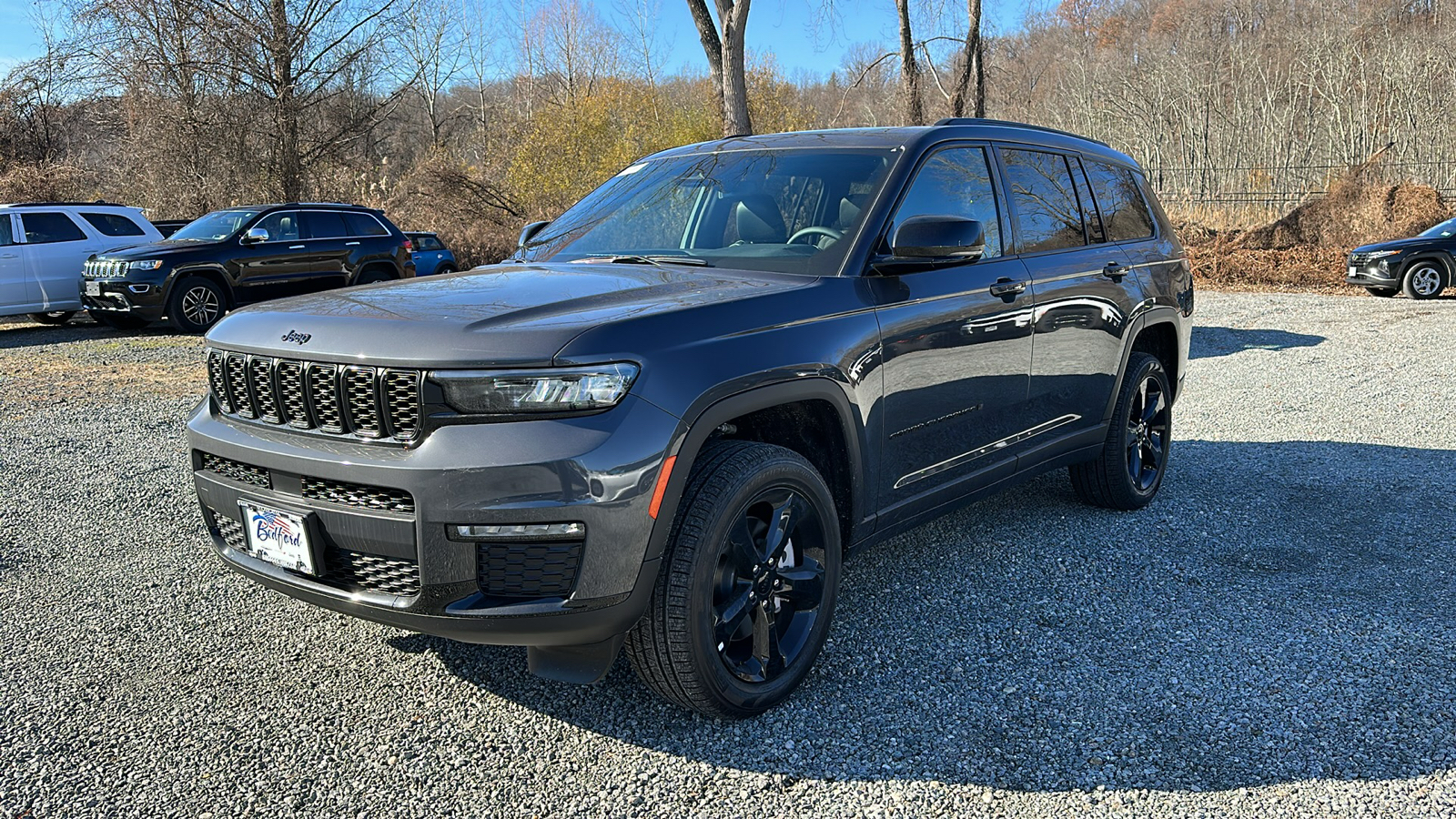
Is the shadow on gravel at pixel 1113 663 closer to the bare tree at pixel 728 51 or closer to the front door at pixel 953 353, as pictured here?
the front door at pixel 953 353

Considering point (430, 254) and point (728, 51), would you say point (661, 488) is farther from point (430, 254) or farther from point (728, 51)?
point (430, 254)

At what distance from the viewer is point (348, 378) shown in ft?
9.12

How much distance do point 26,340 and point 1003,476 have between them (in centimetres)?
1376

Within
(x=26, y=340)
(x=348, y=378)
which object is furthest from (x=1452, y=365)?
(x=26, y=340)

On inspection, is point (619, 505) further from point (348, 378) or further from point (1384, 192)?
point (1384, 192)

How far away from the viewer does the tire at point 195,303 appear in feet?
43.3

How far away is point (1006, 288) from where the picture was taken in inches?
161

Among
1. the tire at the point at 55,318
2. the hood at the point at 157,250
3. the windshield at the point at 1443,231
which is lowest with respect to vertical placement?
the tire at the point at 55,318

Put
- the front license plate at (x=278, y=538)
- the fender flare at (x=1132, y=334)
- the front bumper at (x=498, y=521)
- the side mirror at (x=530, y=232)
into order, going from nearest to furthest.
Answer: the front bumper at (x=498, y=521), the front license plate at (x=278, y=538), the side mirror at (x=530, y=232), the fender flare at (x=1132, y=334)

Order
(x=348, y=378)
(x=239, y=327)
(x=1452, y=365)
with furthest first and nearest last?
1. (x=1452, y=365)
2. (x=239, y=327)
3. (x=348, y=378)

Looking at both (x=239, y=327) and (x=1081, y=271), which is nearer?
(x=239, y=327)

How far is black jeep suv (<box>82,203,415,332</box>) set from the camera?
42.9 feet

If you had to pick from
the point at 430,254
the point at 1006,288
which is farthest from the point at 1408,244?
the point at 430,254

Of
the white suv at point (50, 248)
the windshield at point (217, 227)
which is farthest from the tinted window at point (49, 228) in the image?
the windshield at point (217, 227)
